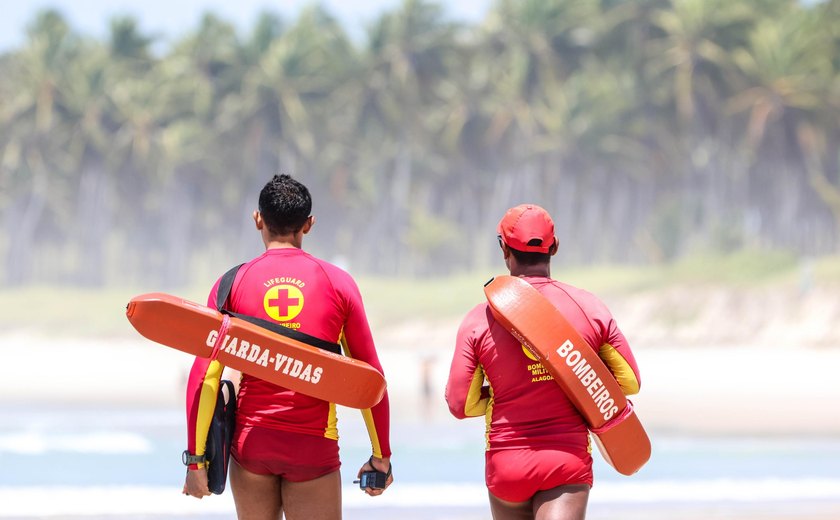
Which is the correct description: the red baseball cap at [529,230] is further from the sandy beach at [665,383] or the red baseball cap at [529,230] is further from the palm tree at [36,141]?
the palm tree at [36,141]

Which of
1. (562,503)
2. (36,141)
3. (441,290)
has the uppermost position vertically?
(36,141)

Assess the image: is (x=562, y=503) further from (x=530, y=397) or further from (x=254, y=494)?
(x=254, y=494)

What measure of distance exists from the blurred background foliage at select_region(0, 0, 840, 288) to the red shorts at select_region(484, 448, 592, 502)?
6412 centimetres

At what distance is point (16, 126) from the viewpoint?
78875 mm

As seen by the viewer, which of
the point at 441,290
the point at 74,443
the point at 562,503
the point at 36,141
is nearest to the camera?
the point at 562,503

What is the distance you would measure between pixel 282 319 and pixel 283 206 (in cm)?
40

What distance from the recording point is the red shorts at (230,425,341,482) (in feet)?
13.1

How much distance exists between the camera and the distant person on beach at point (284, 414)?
402 centimetres

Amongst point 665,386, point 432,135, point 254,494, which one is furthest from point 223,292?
point 432,135

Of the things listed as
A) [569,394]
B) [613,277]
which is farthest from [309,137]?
[569,394]

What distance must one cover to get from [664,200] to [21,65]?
4179 cm

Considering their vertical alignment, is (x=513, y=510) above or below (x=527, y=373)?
below

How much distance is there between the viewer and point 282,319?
4.04 m

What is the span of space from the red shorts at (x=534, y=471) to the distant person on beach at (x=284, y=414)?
0.42m
